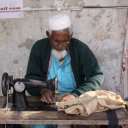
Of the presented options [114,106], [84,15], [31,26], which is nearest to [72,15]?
[84,15]

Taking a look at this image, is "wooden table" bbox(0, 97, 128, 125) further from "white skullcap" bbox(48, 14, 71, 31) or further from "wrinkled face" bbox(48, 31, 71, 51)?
"white skullcap" bbox(48, 14, 71, 31)

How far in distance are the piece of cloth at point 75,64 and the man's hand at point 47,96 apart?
31 centimetres

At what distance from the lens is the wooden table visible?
3576 millimetres

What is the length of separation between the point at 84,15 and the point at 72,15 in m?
0.15

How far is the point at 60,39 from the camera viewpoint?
4.41 metres

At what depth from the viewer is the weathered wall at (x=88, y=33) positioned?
5.13m

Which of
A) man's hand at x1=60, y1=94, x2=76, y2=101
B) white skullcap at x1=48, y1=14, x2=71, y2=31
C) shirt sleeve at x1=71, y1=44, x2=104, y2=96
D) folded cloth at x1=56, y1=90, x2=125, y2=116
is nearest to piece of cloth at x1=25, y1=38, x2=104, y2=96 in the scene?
shirt sleeve at x1=71, y1=44, x2=104, y2=96

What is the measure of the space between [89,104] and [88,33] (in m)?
1.68

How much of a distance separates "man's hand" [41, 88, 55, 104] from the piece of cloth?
31cm

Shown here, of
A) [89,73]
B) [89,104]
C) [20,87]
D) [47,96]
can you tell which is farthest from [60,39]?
[89,104]

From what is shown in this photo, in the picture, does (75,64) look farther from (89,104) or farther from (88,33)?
(89,104)

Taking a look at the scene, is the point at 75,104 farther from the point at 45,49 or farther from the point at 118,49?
the point at 118,49

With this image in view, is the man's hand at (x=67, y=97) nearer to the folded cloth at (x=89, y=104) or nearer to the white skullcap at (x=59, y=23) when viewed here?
the folded cloth at (x=89, y=104)

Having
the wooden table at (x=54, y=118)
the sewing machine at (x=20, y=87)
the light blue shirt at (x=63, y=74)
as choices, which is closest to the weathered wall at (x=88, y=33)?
the light blue shirt at (x=63, y=74)
